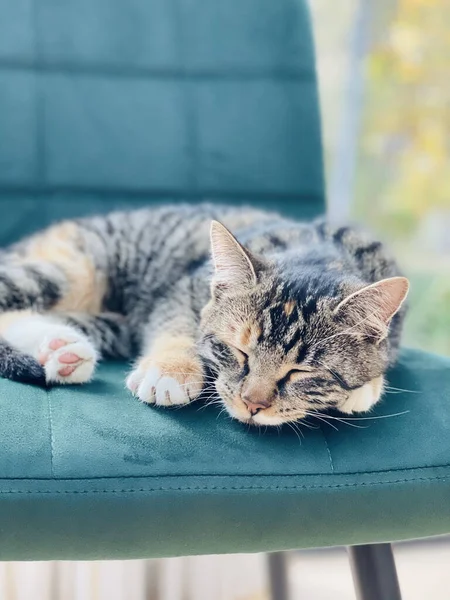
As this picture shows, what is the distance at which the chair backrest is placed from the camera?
1663 mm

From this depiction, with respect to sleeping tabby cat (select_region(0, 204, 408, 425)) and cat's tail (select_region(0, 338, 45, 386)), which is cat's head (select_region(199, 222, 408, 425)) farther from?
cat's tail (select_region(0, 338, 45, 386))

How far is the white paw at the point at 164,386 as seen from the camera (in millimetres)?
1003

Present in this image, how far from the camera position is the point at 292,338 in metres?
1.02

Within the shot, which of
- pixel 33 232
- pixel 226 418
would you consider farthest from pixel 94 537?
pixel 33 232

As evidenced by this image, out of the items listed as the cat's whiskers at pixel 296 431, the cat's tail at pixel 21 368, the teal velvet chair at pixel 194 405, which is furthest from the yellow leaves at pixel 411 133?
the cat's tail at pixel 21 368

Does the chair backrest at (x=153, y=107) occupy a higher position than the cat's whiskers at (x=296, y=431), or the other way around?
the chair backrest at (x=153, y=107)

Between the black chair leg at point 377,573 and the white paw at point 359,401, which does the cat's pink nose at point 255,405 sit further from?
the black chair leg at point 377,573

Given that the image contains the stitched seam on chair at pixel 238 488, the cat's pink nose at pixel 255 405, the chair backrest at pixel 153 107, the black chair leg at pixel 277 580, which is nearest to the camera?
the stitched seam on chair at pixel 238 488

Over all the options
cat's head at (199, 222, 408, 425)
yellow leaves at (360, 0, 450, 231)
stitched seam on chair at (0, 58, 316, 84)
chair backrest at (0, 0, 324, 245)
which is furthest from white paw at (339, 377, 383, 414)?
yellow leaves at (360, 0, 450, 231)

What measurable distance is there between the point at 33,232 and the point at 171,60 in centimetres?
56

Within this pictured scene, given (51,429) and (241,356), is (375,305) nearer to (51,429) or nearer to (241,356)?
(241,356)

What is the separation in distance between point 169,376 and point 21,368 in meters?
0.23

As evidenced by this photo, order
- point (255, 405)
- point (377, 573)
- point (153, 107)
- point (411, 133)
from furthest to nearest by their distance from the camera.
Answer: point (411, 133) → point (153, 107) → point (377, 573) → point (255, 405)

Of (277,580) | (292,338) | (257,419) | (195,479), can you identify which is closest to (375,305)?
(292,338)
